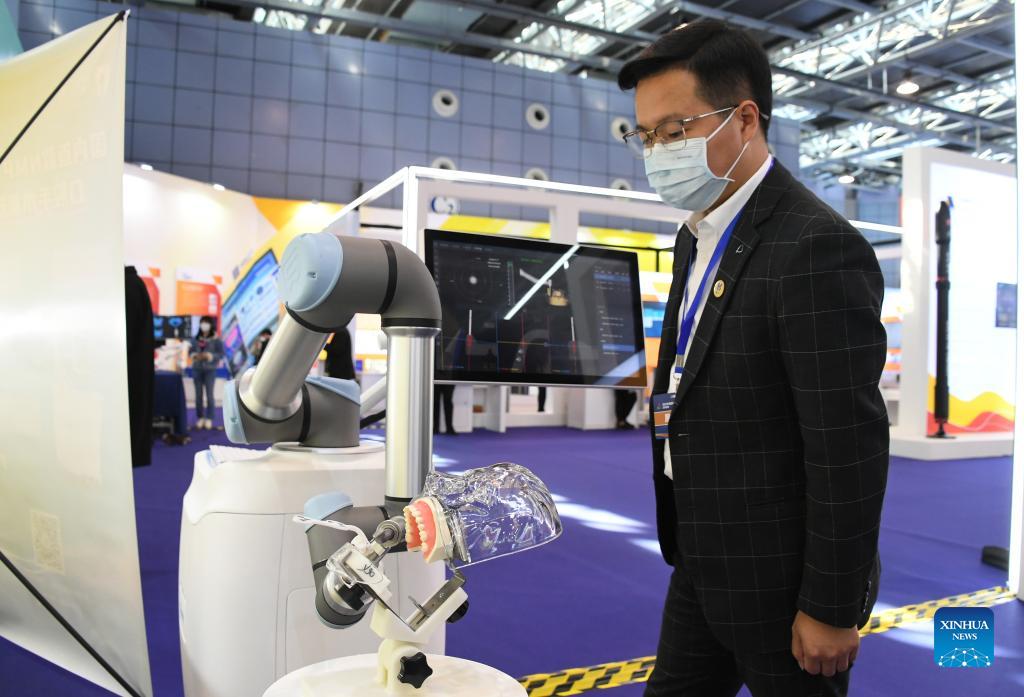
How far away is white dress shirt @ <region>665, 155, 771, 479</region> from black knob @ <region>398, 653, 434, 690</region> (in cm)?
46

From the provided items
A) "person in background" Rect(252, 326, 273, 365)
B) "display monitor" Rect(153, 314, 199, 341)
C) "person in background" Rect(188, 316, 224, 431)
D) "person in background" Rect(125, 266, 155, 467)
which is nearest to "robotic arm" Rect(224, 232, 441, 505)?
"person in background" Rect(125, 266, 155, 467)

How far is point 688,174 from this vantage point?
1.19m

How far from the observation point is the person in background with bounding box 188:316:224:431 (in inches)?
329

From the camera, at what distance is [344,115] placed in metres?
11.9

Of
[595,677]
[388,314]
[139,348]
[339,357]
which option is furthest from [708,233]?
[339,357]

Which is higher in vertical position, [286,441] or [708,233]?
[708,233]

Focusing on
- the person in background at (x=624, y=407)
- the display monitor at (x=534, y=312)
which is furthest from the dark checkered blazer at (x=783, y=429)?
the person in background at (x=624, y=407)

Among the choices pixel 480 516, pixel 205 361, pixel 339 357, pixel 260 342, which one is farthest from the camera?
pixel 205 361

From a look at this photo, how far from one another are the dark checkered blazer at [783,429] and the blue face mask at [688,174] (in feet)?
0.30

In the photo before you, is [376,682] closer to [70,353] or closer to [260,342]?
[70,353]

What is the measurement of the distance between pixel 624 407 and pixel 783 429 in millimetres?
8420

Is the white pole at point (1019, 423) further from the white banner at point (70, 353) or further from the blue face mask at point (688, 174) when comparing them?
the white banner at point (70, 353)

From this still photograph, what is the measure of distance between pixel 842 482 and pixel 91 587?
1.64 m

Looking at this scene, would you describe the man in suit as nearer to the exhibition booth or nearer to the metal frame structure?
the exhibition booth
